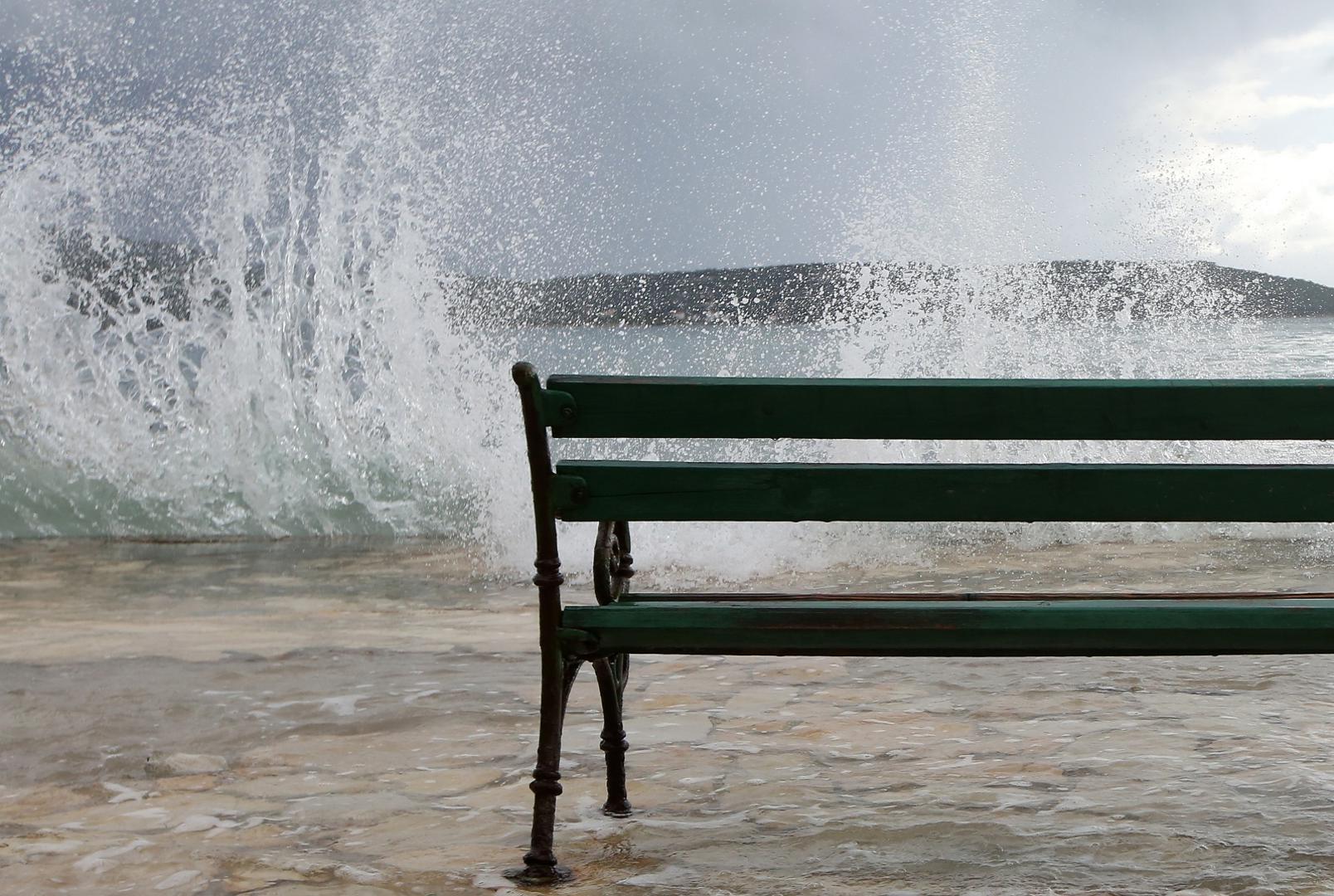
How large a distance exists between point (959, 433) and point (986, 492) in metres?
0.12

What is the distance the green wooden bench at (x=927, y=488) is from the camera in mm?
2271

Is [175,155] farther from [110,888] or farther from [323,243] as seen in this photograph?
[110,888]

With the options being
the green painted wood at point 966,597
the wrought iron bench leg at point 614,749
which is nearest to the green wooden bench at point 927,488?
the green painted wood at point 966,597

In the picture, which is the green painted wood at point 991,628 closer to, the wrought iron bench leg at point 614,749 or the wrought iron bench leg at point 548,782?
the wrought iron bench leg at point 548,782

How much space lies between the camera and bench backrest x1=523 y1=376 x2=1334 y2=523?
2266mm

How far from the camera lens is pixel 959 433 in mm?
2270

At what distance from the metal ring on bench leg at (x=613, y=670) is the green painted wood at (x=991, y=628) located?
0.83 feet

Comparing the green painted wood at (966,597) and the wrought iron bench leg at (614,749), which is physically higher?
the green painted wood at (966,597)

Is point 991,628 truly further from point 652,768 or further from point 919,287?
point 919,287

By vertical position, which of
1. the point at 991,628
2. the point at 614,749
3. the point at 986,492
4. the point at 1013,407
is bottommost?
the point at 614,749

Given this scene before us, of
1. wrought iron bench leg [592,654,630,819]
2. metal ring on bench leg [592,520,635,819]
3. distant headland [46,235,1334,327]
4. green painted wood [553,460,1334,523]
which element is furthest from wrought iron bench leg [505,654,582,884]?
distant headland [46,235,1334,327]

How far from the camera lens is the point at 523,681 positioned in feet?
13.7

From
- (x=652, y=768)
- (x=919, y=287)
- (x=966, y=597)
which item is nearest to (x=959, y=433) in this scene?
(x=966, y=597)

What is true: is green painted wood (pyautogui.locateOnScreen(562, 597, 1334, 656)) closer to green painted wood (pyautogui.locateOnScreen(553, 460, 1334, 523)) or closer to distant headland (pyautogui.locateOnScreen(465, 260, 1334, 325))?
green painted wood (pyautogui.locateOnScreen(553, 460, 1334, 523))
